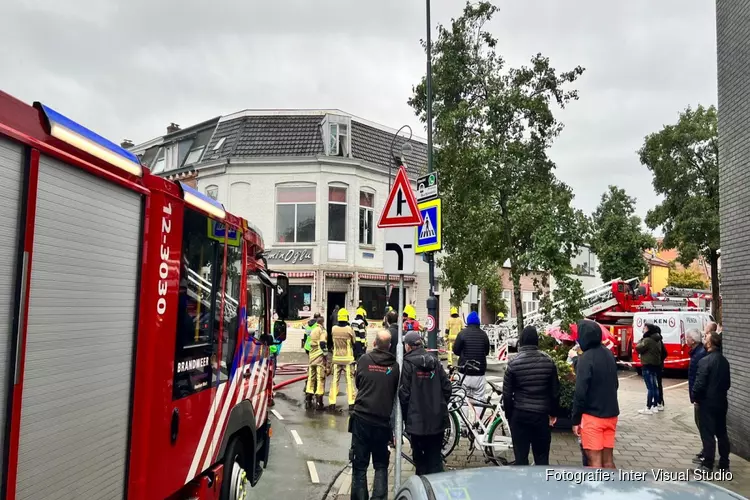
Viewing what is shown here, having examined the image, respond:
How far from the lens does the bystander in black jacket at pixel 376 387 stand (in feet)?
17.7

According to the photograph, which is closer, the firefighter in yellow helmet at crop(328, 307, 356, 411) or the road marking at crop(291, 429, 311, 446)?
the road marking at crop(291, 429, 311, 446)

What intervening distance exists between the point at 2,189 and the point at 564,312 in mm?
8283

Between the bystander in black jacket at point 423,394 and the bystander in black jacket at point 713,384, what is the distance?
349 cm

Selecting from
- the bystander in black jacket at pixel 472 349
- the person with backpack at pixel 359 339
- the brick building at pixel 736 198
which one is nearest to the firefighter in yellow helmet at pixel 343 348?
the person with backpack at pixel 359 339

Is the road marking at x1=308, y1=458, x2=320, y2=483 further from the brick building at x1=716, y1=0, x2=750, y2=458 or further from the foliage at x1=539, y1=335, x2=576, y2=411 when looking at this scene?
the brick building at x1=716, y1=0, x2=750, y2=458

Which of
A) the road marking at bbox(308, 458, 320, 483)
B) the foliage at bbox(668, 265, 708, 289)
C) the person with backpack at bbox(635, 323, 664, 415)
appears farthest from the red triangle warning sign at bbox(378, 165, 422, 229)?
the foliage at bbox(668, 265, 708, 289)

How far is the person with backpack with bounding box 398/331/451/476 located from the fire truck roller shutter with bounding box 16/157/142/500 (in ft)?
10.1

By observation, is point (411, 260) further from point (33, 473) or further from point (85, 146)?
point (33, 473)

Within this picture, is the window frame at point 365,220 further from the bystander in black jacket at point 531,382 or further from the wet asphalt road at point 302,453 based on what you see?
the bystander in black jacket at point 531,382

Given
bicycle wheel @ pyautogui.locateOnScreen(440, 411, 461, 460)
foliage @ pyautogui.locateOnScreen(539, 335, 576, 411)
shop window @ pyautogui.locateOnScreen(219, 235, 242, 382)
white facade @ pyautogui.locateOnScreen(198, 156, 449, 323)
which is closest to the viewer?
Result: shop window @ pyautogui.locateOnScreen(219, 235, 242, 382)

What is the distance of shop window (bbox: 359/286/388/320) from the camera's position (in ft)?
81.9

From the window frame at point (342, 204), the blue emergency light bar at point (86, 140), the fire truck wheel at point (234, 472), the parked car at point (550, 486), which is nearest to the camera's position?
the parked car at point (550, 486)

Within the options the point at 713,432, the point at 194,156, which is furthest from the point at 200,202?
the point at 194,156

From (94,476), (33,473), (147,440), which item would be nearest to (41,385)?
(33,473)
